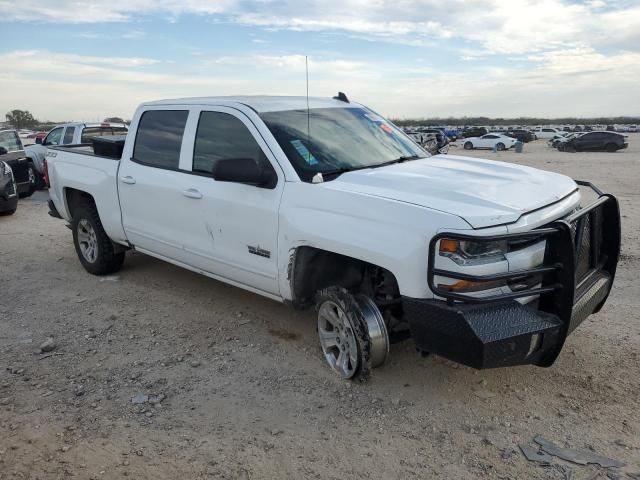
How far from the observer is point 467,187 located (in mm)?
3557

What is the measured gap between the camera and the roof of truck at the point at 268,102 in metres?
4.53

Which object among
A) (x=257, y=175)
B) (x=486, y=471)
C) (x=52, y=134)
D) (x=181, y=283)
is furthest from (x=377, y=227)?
(x=52, y=134)

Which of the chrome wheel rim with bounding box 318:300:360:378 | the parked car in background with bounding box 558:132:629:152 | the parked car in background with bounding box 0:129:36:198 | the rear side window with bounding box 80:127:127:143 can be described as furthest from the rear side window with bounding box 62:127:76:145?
the parked car in background with bounding box 558:132:629:152

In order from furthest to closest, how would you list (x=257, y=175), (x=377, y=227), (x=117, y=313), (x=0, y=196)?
(x=0, y=196), (x=117, y=313), (x=257, y=175), (x=377, y=227)

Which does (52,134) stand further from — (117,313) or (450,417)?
(450,417)

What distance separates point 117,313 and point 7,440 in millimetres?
2095

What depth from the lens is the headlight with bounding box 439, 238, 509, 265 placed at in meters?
3.15

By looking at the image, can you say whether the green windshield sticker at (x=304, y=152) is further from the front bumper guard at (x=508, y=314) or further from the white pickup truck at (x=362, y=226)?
the front bumper guard at (x=508, y=314)

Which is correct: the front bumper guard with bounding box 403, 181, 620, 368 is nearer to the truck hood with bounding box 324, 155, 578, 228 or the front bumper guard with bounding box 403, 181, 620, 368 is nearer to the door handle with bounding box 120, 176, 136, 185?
the truck hood with bounding box 324, 155, 578, 228

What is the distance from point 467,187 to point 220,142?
81.1 inches

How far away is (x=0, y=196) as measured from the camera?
10406 mm

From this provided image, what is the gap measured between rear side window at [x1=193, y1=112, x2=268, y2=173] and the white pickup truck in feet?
0.05

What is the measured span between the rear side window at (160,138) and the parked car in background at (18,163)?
8.64 metres

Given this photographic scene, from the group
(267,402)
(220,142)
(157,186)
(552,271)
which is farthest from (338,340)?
(157,186)
